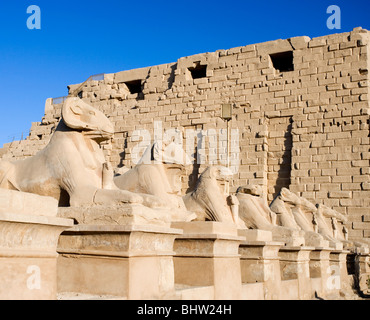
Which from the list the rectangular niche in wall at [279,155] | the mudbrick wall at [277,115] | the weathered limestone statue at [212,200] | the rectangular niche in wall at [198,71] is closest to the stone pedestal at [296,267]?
the weathered limestone statue at [212,200]

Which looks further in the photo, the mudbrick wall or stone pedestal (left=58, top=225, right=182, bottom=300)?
the mudbrick wall

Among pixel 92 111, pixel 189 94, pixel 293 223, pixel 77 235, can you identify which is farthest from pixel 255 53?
pixel 77 235

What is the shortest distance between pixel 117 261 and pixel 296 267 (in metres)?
4.08

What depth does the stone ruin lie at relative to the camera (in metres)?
3.72

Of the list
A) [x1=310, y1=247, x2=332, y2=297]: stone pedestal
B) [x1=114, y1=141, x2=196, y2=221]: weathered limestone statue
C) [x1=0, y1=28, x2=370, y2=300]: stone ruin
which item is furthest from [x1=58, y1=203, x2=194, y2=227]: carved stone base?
[x1=310, y1=247, x2=332, y2=297]: stone pedestal

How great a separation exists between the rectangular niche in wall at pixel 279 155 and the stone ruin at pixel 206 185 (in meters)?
0.03

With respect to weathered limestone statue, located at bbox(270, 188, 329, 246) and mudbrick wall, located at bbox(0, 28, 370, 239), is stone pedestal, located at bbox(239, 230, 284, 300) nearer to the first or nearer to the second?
weathered limestone statue, located at bbox(270, 188, 329, 246)

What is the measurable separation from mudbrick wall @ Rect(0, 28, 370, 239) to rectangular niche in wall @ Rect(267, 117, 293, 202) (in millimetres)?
29

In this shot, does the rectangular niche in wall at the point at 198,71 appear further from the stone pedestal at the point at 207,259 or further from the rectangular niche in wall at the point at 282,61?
the stone pedestal at the point at 207,259

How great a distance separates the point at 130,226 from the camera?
3.64 m

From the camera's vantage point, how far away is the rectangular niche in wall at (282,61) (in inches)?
582
